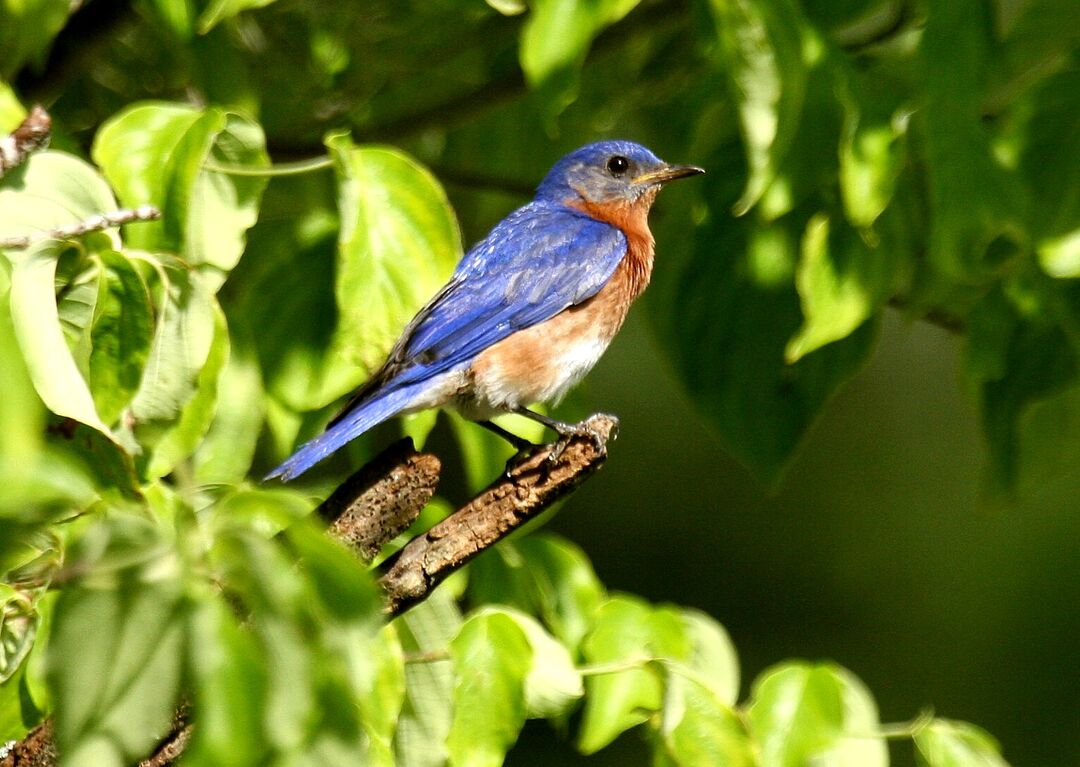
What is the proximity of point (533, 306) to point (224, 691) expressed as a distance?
263 centimetres

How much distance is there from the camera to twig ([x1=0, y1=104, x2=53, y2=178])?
2.37 meters

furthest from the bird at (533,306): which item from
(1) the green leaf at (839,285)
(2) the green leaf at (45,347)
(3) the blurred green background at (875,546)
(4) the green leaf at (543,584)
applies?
(3) the blurred green background at (875,546)

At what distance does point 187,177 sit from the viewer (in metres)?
2.49

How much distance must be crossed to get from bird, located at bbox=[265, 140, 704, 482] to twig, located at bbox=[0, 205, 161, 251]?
82cm

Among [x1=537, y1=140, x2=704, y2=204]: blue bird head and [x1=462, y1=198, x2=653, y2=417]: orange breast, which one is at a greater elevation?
[x1=537, y1=140, x2=704, y2=204]: blue bird head

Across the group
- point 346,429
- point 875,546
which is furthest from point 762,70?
point 875,546

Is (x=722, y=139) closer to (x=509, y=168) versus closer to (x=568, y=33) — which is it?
(x=568, y=33)

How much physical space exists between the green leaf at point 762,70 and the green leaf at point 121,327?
3.28ft

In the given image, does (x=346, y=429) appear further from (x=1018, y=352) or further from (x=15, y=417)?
(x=15, y=417)

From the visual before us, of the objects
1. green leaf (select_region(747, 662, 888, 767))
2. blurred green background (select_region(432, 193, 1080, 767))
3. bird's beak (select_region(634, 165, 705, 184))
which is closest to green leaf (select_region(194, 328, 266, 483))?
green leaf (select_region(747, 662, 888, 767))

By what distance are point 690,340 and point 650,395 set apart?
5488mm

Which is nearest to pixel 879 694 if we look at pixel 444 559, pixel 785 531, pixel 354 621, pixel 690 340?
pixel 785 531

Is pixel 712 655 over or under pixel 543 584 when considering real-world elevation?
under

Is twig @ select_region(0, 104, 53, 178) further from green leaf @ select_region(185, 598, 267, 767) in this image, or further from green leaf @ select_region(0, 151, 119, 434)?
green leaf @ select_region(185, 598, 267, 767)
